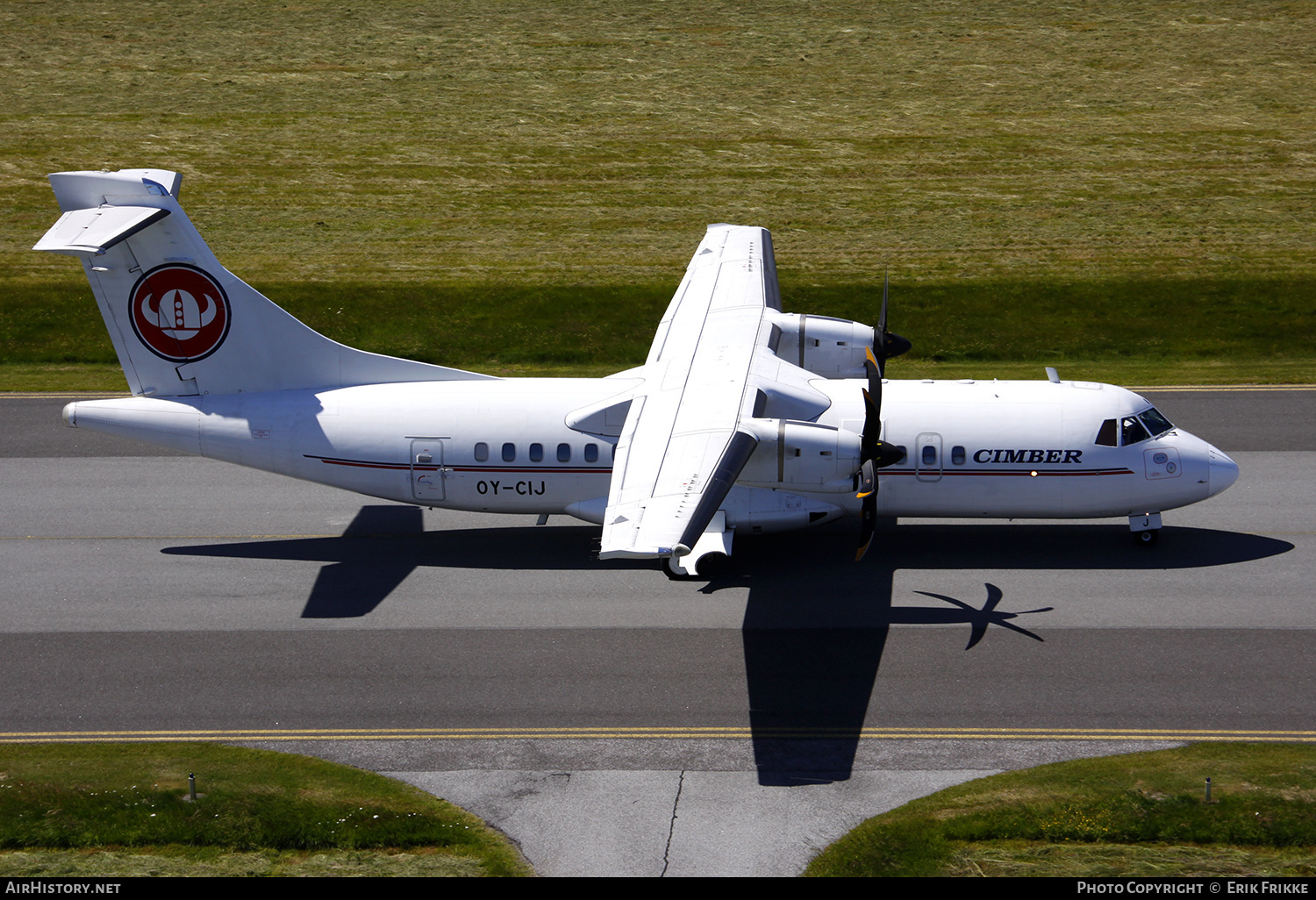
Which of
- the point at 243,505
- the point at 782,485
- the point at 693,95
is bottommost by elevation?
the point at 243,505

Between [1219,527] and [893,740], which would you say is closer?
[893,740]

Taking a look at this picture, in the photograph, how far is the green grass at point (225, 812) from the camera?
1581 cm

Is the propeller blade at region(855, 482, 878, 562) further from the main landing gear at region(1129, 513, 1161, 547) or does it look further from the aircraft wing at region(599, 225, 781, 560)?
the main landing gear at region(1129, 513, 1161, 547)

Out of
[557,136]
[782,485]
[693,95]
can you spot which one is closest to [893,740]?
[782,485]

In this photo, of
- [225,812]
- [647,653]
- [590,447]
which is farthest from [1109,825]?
[590,447]

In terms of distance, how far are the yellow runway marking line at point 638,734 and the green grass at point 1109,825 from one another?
0.83 metres

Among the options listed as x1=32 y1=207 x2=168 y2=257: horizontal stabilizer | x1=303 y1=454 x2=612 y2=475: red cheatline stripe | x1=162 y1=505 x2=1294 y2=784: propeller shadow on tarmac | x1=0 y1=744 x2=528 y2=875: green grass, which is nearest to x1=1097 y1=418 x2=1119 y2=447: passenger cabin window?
x1=162 y1=505 x2=1294 y2=784: propeller shadow on tarmac

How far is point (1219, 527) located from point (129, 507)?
→ 2591cm

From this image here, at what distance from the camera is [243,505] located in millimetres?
29109

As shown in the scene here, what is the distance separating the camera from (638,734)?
1906 cm

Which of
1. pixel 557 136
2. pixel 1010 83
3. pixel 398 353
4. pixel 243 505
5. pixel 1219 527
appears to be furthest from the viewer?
pixel 1010 83

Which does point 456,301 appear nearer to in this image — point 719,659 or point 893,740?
point 719,659

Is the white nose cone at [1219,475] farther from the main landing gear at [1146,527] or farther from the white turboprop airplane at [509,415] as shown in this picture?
the main landing gear at [1146,527]

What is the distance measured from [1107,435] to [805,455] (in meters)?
7.97
